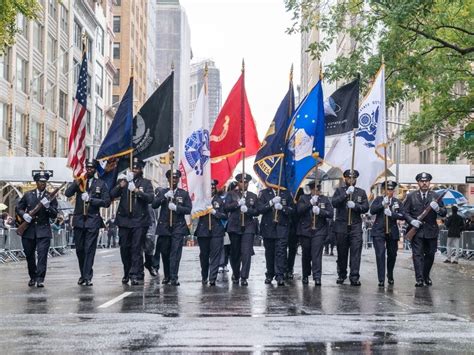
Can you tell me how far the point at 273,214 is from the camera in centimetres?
1734

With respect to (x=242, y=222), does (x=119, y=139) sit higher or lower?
higher

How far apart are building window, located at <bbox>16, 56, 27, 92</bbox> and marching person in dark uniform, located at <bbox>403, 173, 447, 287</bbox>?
36.5 metres

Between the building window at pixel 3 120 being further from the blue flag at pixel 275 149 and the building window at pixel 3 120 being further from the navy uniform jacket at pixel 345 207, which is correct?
the navy uniform jacket at pixel 345 207

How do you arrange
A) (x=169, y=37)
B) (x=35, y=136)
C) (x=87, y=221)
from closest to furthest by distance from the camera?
(x=87, y=221) → (x=35, y=136) → (x=169, y=37)

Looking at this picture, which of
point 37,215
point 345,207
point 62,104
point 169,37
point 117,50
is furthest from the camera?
point 169,37

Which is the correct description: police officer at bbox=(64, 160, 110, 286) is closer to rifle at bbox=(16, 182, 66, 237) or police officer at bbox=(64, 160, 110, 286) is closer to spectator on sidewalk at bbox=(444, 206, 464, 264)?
rifle at bbox=(16, 182, 66, 237)

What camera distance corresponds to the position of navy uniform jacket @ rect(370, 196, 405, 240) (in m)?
17.7

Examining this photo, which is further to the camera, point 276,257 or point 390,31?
point 390,31

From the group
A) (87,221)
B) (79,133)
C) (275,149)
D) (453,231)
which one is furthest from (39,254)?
(453,231)

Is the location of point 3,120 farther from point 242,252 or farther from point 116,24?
point 116,24

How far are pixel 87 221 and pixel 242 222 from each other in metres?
2.74

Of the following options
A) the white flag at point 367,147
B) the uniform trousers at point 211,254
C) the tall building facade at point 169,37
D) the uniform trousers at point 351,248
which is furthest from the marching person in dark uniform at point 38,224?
the tall building facade at point 169,37

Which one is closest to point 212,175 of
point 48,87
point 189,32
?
point 48,87

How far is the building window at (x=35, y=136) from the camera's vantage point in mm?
55250
